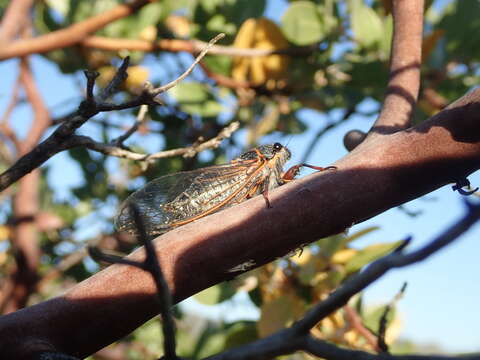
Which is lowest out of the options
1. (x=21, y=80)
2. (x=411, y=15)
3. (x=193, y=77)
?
(x=411, y=15)

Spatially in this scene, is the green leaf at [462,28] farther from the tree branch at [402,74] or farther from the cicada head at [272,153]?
the tree branch at [402,74]

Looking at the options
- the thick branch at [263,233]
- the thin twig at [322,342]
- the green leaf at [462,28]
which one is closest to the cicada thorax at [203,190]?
the thick branch at [263,233]

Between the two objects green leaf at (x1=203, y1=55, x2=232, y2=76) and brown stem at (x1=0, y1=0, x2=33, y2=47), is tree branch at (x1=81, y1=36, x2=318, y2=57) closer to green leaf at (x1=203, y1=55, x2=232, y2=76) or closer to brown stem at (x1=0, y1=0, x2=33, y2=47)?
green leaf at (x1=203, y1=55, x2=232, y2=76)

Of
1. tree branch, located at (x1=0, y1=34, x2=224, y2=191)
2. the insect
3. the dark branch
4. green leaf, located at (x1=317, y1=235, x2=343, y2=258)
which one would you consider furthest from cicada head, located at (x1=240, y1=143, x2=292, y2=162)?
the dark branch

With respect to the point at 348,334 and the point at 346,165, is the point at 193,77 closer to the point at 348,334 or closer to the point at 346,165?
the point at 348,334

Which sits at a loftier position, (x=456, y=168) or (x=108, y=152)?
(x=108, y=152)

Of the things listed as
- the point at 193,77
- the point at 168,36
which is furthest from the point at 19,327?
the point at 168,36

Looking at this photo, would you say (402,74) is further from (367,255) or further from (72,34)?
(72,34)
